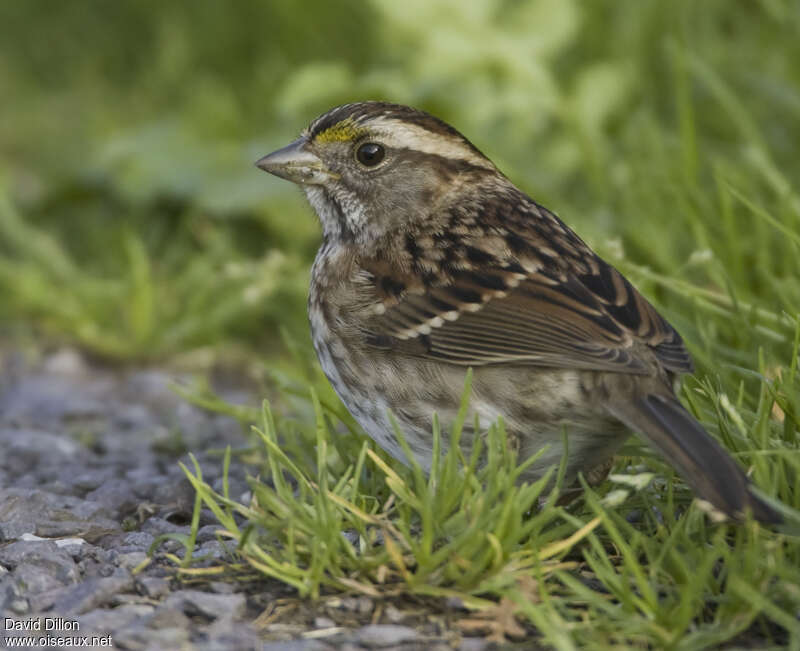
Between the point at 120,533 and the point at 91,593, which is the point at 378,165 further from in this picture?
the point at 91,593

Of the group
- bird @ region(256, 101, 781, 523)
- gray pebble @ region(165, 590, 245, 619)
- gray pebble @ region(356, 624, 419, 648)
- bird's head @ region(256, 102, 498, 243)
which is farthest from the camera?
bird's head @ region(256, 102, 498, 243)

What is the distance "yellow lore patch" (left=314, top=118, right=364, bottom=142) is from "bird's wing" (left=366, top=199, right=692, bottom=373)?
52 cm

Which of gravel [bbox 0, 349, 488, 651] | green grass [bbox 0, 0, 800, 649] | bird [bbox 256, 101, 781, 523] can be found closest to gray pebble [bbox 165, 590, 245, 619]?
gravel [bbox 0, 349, 488, 651]

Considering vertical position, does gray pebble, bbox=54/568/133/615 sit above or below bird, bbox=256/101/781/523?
below

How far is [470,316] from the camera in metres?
3.33

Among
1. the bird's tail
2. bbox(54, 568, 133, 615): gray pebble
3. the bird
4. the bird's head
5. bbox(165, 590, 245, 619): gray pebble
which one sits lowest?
bbox(165, 590, 245, 619): gray pebble

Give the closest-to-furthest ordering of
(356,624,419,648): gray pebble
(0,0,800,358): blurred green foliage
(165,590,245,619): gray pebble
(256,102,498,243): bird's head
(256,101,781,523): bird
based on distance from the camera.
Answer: (356,624,419,648): gray pebble → (165,590,245,619): gray pebble → (256,101,781,523): bird → (256,102,498,243): bird's head → (0,0,800,358): blurred green foliage

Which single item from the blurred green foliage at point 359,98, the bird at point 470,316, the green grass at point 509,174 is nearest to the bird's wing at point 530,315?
the bird at point 470,316

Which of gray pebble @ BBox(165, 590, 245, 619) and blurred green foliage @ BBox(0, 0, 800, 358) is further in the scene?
blurred green foliage @ BBox(0, 0, 800, 358)

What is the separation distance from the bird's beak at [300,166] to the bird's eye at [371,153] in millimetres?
111

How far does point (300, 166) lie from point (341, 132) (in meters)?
0.17

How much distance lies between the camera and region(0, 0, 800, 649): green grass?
2793 mm

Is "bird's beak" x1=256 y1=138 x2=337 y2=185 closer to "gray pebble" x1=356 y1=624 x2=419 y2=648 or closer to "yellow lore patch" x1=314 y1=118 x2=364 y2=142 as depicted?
"yellow lore patch" x1=314 y1=118 x2=364 y2=142

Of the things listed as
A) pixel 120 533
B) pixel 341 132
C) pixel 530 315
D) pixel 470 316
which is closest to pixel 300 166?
pixel 341 132
